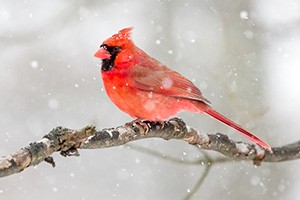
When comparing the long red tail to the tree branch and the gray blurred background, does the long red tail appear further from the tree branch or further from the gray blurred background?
the gray blurred background

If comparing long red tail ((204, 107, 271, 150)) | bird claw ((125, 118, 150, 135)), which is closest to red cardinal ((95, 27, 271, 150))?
long red tail ((204, 107, 271, 150))

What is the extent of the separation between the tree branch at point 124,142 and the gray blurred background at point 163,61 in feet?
7.43

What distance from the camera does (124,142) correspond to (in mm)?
2736

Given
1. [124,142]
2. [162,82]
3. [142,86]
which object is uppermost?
[162,82]

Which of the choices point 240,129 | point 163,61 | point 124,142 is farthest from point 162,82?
point 163,61

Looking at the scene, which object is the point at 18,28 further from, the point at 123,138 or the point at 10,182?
the point at 123,138

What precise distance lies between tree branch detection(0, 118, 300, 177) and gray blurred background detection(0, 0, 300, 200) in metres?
2.26

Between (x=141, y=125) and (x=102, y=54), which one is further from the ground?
(x=102, y=54)

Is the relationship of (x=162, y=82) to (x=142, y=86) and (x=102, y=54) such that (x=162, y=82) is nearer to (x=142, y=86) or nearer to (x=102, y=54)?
(x=142, y=86)

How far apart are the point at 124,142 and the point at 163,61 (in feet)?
15.5

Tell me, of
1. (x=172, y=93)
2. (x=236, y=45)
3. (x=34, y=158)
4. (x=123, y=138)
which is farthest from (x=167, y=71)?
(x=236, y=45)

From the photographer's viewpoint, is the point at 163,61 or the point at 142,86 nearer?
the point at 142,86

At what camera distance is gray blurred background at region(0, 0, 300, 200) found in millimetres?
6102

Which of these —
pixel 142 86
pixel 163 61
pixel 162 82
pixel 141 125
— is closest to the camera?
pixel 141 125
